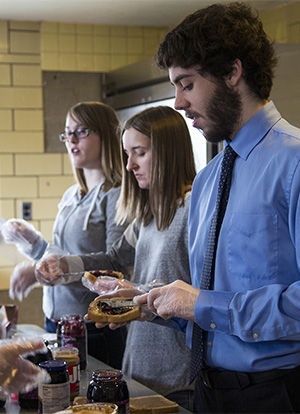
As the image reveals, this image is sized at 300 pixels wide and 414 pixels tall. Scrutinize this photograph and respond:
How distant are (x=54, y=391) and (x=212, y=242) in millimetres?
484

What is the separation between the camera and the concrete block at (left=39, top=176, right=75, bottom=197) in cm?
406

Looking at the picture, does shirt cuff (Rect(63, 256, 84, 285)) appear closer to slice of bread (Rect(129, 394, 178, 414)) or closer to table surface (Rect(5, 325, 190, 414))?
table surface (Rect(5, 325, 190, 414))

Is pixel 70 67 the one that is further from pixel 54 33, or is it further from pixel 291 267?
pixel 291 267

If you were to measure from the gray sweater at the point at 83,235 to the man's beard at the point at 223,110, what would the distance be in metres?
1.00

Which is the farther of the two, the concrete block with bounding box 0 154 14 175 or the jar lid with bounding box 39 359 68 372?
the concrete block with bounding box 0 154 14 175

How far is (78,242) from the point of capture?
2.52 m

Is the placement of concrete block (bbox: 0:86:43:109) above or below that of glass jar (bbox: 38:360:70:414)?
above

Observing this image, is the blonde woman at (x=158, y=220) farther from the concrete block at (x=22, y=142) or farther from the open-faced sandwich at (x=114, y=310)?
the concrete block at (x=22, y=142)

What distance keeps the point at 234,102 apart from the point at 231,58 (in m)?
0.10

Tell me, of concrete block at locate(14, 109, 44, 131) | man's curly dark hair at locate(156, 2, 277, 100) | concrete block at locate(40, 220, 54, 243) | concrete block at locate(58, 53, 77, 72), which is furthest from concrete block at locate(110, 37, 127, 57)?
man's curly dark hair at locate(156, 2, 277, 100)

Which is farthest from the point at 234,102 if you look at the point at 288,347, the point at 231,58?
the point at 288,347

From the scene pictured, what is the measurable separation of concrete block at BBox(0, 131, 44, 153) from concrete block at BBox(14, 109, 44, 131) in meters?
0.04

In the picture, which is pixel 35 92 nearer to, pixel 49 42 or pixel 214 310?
pixel 49 42

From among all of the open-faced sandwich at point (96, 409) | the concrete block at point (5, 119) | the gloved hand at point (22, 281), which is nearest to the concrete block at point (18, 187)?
the concrete block at point (5, 119)
